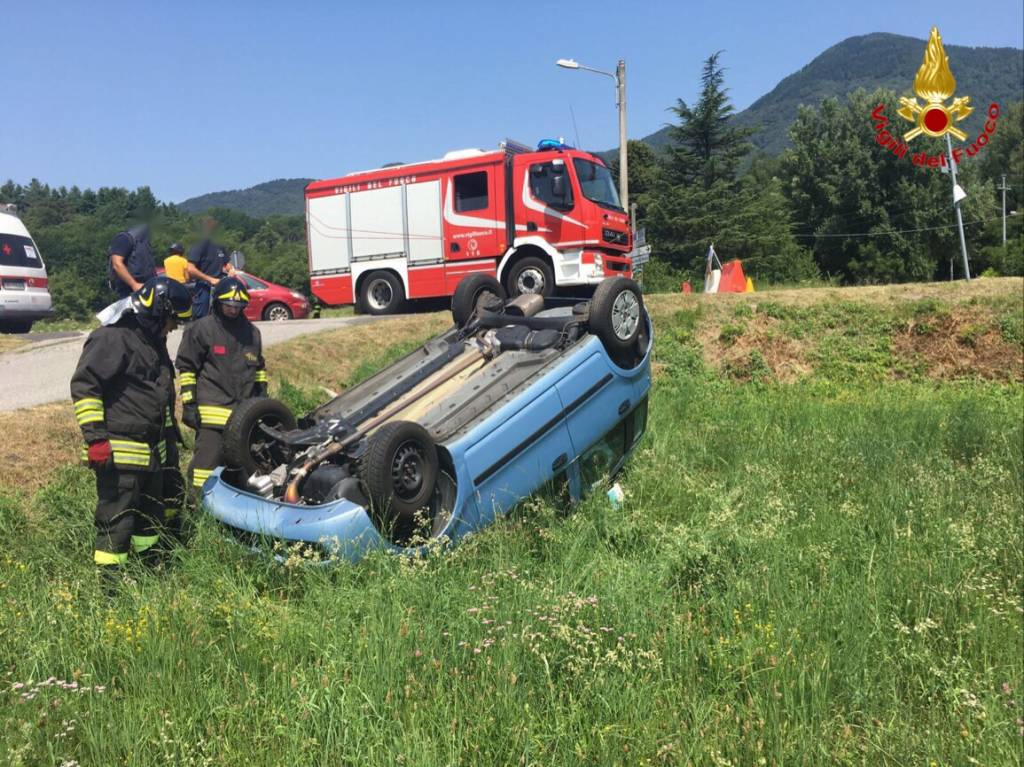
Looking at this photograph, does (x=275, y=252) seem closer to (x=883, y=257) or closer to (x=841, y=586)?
(x=883, y=257)

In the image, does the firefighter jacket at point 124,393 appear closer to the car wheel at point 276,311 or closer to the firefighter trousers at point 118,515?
the firefighter trousers at point 118,515

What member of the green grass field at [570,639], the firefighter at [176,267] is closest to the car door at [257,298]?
the firefighter at [176,267]

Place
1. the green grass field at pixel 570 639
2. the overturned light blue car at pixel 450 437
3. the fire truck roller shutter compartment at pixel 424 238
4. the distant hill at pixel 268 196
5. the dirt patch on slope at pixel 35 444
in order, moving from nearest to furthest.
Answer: the green grass field at pixel 570 639 → the overturned light blue car at pixel 450 437 → the dirt patch on slope at pixel 35 444 → the fire truck roller shutter compartment at pixel 424 238 → the distant hill at pixel 268 196

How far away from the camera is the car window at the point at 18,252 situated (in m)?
12.8

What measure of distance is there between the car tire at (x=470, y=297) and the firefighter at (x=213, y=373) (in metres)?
1.61

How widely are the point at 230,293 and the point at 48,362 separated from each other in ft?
16.3

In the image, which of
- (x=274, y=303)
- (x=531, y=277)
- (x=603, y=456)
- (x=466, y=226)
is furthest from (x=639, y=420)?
(x=274, y=303)

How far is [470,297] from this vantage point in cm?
576

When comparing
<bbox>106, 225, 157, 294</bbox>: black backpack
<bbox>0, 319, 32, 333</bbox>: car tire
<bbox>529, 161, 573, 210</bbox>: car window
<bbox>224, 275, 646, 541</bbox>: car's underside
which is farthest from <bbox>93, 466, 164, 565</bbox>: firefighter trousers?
<bbox>0, 319, 32, 333</bbox>: car tire

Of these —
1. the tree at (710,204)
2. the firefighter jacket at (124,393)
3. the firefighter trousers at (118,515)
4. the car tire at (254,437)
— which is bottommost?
the firefighter trousers at (118,515)

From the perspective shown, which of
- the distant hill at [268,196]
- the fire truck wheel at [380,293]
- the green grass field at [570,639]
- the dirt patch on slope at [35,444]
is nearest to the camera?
the green grass field at [570,639]

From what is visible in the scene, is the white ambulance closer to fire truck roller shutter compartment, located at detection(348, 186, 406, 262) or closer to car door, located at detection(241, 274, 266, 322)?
car door, located at detection(241, 274, 266, 322)

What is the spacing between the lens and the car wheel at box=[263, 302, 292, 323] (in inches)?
590

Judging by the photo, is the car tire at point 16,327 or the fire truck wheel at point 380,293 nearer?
the fire truck wheel at point 380,293
